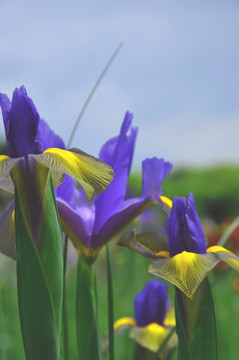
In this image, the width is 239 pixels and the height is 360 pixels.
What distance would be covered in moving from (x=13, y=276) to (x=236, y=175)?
5.60 meters

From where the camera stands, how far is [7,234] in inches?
31.3

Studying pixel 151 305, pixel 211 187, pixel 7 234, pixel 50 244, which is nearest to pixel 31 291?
pixel 50 244

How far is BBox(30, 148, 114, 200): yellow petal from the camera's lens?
0.63 metres

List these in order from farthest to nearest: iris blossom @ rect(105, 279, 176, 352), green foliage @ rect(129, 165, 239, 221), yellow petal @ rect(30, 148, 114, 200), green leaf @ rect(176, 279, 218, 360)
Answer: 1. green foliage @ rect(129, 165, 239, 221)
2. iris blossom @ rect(105, 279, 176, 352)
3. green leaf @ rect(176, 279, 218, 360)
4. yellow petal @ rect(30, 148, 114, 200)

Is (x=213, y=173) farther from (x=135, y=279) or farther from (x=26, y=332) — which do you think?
(x=26, y=332)

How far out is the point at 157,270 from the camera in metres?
0.69

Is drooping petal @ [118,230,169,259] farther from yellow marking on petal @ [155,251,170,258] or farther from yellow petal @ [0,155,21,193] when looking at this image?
yellow petal @ [0,155,21,193]

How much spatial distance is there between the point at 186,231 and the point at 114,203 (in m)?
0.20

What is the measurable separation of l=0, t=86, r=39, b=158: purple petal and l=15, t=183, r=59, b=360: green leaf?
6 centimetres

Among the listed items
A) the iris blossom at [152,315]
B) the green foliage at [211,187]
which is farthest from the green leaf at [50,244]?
the green foliage at [211,187]

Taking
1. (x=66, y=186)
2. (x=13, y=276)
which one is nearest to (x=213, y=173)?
(x=13, y=276)

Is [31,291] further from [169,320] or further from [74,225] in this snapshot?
[169,320]

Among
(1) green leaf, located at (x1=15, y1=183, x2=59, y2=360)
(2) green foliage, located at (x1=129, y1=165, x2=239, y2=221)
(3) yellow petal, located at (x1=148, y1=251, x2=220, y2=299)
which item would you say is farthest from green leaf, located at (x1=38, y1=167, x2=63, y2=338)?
(2) green foliage, located at (x1=129, y1=165, x2=239, y2=221)

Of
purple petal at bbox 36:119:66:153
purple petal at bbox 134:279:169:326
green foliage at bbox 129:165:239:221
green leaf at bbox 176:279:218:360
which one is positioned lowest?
green foliage at bbox 129:165:239:221
